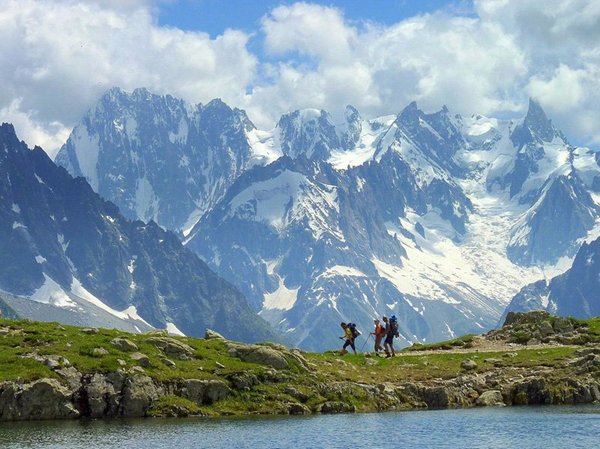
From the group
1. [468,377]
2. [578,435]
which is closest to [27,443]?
[578,435]

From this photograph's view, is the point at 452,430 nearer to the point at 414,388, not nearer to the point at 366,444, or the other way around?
the point at 366,444

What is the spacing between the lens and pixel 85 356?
74.8m

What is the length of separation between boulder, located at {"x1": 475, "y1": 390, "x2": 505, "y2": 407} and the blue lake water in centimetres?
620

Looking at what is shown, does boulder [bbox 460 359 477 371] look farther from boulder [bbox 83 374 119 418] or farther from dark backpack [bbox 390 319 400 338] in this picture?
boulder [bbox 83 374 119 418]

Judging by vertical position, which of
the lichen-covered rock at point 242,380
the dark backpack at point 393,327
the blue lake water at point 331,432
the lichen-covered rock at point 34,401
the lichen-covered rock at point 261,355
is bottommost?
the blue lake water at point 331,432

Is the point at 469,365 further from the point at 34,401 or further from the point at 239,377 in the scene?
the point at 34,401

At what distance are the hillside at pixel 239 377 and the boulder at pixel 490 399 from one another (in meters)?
0.09

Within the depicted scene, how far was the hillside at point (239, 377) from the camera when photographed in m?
71.5

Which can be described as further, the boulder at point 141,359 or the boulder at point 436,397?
the boulder at point 436,397

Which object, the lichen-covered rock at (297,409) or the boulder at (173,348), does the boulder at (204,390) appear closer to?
the lichen-covered rock at (297,409)

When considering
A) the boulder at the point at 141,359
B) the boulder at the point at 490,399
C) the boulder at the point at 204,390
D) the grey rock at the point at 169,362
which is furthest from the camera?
the boulder at the point at 490,399

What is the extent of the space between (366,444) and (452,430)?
862 centimetres

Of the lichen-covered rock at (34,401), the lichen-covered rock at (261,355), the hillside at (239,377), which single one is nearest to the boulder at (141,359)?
the hillside at (239,377)

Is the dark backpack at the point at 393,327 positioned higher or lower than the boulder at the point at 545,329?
lower
